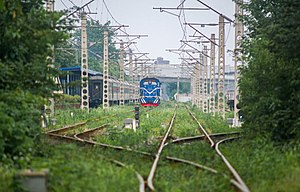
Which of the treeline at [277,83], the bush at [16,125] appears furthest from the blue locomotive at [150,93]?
the bush at [16,125]

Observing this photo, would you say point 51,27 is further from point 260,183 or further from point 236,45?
point 236,45

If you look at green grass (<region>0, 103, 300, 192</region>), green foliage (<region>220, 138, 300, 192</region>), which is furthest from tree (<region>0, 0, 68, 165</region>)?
green foliage (<region>220, 138, 300, 192</region>)

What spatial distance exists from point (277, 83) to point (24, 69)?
28.1 feet

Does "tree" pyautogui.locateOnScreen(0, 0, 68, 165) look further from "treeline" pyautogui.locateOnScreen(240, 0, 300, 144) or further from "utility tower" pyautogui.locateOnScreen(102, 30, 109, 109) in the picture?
"utility tower" pyautogui.locateOnScreen(102, 30, 109, 109)

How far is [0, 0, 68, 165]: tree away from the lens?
11156mm

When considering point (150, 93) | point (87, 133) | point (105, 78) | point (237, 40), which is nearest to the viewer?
point (87, 133)

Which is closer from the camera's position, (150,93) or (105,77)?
(150,93)

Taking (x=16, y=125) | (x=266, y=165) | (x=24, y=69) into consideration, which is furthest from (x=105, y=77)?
(x=16, y=125)

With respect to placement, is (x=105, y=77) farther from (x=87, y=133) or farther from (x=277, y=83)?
(x=277, y=83)

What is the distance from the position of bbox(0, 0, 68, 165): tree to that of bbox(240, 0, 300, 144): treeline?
6.49m

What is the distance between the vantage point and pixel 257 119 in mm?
18250

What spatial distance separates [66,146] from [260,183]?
14.8ft

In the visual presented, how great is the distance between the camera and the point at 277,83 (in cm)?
1727


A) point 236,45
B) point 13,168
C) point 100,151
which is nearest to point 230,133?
point 236,45
